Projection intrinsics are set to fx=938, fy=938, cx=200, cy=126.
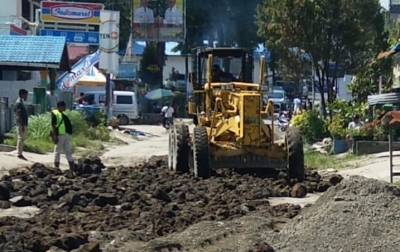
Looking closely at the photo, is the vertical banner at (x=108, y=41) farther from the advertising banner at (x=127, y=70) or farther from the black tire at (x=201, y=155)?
the black tire at (x=201, y=155)

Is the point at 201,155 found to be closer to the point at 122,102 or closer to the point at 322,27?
the point at 322,27

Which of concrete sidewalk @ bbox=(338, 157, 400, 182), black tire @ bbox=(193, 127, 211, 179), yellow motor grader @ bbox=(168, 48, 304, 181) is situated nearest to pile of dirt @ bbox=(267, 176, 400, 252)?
black tire @ bbox=(193, 127, 211, 179)

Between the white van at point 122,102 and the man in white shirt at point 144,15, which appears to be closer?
the white van at point 122,102

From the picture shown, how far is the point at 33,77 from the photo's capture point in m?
48.1

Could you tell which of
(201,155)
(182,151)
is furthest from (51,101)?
(201,155)

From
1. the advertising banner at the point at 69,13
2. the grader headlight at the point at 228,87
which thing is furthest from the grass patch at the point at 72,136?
the advertising banner at the point at 69,13

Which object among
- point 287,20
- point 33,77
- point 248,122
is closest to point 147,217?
point 248,122

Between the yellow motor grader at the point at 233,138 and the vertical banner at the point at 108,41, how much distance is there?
2245 centimetres

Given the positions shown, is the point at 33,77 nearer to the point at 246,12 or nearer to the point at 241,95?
the point at 246,12

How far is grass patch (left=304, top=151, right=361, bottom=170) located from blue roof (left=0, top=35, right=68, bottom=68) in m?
11.9

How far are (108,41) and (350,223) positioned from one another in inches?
1312

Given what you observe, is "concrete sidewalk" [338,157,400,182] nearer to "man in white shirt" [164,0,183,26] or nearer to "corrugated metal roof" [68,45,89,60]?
"man in white shirt" [164,0,183,26]

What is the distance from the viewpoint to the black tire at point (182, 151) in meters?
20.3

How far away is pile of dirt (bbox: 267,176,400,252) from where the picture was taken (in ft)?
34.3
